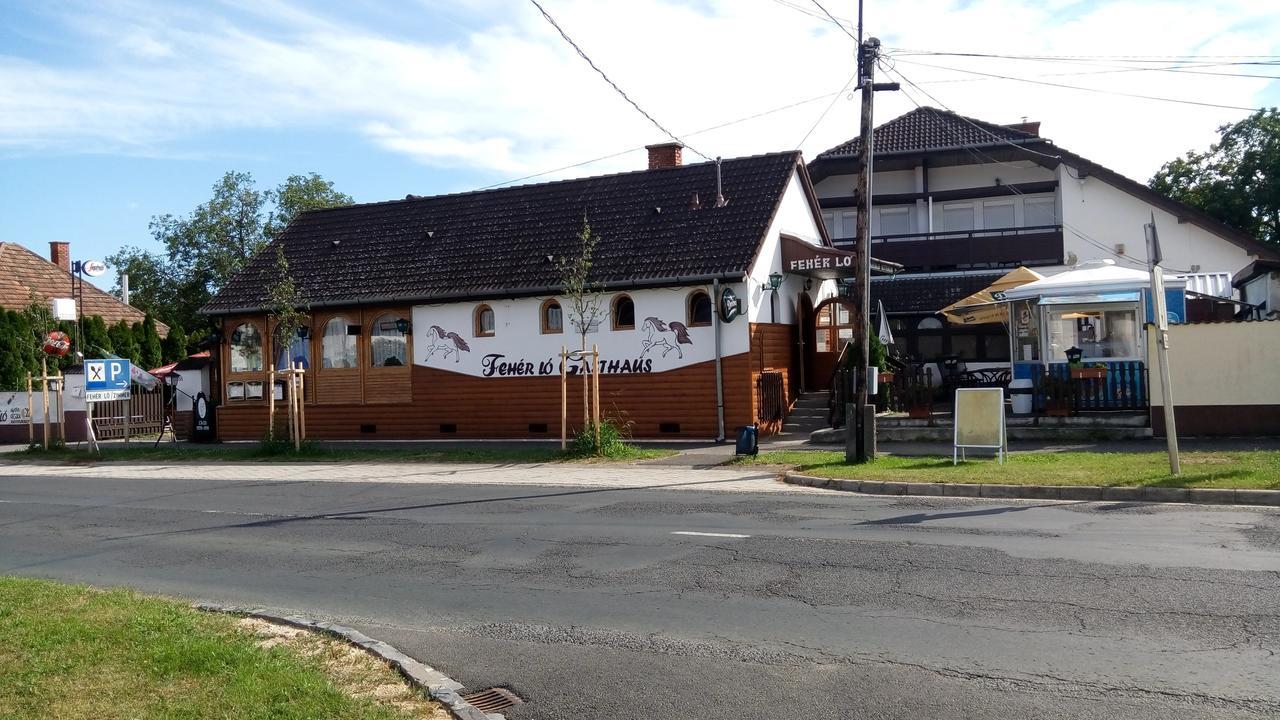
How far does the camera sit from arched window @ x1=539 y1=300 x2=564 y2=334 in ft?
82.4

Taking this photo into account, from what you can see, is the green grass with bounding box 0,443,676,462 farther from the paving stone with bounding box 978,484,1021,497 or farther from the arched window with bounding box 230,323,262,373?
the paving stone with bounding box 978,484,1021,497

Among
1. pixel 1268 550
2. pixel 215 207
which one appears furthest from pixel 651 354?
pixel 215 207

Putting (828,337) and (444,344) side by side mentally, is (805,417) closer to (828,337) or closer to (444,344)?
(828,337)

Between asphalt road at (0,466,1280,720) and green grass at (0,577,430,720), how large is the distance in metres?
1.00

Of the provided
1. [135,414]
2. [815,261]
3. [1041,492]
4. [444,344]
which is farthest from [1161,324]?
[135,414]

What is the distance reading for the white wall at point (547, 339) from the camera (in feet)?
77.4

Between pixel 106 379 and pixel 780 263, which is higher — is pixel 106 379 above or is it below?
below

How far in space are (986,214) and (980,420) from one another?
2634 centimetres

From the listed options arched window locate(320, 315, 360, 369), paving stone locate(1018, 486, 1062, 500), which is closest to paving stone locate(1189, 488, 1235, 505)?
paving stone locate(1018, 486, 1062, 500)

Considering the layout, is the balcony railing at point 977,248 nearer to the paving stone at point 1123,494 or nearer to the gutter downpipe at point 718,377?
the gutter downpipe at point 718,377

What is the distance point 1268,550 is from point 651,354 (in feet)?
51.4

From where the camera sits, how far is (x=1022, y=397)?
69.6 ft

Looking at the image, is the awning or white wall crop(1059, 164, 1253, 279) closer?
the awning

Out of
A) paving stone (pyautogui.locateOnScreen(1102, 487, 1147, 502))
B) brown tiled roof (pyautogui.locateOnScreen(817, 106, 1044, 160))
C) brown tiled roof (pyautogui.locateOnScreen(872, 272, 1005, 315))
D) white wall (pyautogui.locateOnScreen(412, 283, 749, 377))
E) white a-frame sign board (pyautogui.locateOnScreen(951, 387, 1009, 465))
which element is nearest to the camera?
paving stone (pyautogui.locateOnScreen(1102, 487, 1147, 502))
